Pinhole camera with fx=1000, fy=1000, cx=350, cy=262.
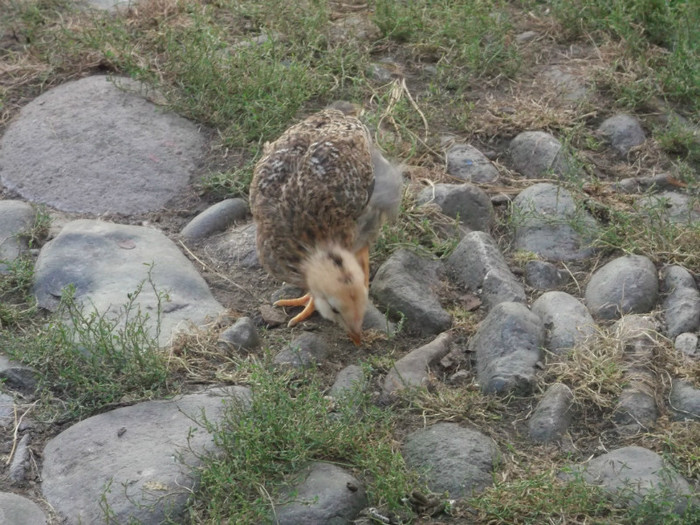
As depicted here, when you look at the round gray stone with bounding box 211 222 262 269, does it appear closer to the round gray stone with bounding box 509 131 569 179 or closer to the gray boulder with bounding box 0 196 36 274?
the gray boulder with bounding box 0 196 36 274

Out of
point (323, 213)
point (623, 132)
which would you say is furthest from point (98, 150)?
point (623, 132)

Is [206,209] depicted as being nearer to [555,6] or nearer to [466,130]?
[466,130]

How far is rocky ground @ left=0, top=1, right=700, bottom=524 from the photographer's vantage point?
14.5 feet

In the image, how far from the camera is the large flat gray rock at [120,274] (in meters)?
5.39

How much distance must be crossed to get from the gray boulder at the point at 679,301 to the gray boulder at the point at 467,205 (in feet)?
3.73

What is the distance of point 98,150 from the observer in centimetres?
658

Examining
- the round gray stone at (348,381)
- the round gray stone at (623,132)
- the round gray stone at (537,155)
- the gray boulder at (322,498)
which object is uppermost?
the round gray stone at (623,132)

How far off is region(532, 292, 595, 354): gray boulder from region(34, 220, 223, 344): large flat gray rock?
5.83 ft

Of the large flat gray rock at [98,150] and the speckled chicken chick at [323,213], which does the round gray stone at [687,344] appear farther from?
the large flat gray rock at [98,150]

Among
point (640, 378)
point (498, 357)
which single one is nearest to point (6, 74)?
point (498, 357)

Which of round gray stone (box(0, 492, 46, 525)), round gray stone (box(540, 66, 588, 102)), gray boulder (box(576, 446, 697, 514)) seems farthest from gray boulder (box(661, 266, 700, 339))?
round gray stone (box(0, 492, 46, 525))

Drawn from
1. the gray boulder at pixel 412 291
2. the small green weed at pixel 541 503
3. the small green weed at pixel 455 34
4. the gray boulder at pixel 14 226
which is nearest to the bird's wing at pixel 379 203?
the gray boulder at pixel 412 291

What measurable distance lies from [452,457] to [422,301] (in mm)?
1198

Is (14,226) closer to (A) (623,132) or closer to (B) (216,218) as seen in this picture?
(B) (216,218)
